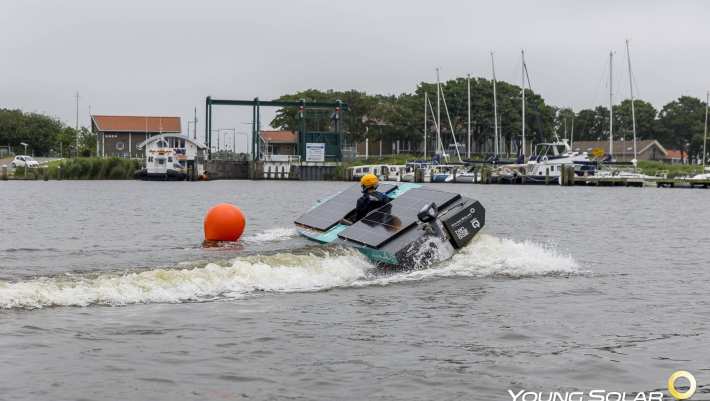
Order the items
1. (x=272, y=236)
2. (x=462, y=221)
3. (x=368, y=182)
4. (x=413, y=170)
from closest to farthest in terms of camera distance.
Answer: (x=462, y=221)
(x=368, y=182)
(x=272, y=236)
(x=413, y=170)

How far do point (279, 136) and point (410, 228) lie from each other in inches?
5544

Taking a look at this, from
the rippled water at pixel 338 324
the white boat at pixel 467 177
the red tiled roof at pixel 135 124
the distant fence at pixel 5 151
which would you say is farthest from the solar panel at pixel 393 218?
the distant fence at pixel 5 151

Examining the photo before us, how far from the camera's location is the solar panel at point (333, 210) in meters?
23.4

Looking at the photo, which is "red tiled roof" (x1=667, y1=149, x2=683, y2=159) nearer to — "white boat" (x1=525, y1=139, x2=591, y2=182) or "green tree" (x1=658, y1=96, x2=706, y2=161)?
"green tree" (x1=658, y1=96, x2=706, y2=161)

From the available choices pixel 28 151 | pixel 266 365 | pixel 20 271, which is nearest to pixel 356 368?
pixel 266 365

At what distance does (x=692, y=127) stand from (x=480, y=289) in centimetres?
13987

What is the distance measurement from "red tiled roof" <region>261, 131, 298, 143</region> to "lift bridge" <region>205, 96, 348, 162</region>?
2616 centimetres

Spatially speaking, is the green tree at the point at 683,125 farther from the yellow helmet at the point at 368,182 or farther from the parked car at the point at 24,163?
the yellow helmet at the point at 368,182

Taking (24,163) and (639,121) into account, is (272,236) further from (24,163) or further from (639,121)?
(639,121)

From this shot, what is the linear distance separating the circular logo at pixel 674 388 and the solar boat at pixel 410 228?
884cm

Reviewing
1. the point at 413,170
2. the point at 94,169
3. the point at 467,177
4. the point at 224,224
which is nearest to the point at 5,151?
the point at 94,169

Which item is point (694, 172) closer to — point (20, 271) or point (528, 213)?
point (528, 213)

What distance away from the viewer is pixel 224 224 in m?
24.2

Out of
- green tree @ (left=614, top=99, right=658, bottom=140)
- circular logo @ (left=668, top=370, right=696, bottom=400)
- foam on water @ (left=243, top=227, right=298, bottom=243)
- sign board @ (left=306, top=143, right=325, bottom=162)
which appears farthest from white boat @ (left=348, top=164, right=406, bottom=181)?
circular logo @ (left=668, top=370, right=696, bottom=400)
